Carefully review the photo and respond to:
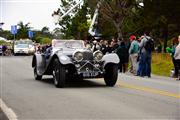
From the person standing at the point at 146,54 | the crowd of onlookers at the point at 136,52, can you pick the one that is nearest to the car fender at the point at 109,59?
the crowd of onlookers at the point at 136,52

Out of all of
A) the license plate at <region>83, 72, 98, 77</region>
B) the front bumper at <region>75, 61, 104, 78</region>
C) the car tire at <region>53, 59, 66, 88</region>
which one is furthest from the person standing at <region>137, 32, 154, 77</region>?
the car tire at <region>53, 59, 66, 88</region>

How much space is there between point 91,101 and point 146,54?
960cm

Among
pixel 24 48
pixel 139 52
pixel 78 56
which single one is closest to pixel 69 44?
pixel 78 56

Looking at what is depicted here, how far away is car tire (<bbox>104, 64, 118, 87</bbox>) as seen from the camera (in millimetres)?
16938

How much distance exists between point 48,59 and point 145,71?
569 centimetres

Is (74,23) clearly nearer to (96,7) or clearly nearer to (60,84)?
(96,7)

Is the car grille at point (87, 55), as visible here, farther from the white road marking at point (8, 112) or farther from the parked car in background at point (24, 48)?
the parked car in background at point (24, 48)

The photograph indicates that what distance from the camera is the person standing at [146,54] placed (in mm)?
21781

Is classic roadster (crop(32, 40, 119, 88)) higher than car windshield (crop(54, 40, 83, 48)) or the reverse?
the reverse

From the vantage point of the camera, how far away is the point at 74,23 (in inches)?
2598

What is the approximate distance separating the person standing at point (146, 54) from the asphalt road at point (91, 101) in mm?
4041

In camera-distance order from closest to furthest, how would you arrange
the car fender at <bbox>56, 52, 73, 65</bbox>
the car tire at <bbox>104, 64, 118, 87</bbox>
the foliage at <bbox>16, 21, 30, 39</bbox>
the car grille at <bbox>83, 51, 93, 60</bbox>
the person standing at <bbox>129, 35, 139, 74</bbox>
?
the car fender at <bbox>56, 52, 73, 65</bbox> → the car grille at <bbox>83, 51, 93, 60</bbox> → the car tire at <bbox>104, 64, 118, 87</bbox> → the person standing at <bbox>129, 35, 139, 74</bbox> → the foliage at <bbox>16, 21, 30, 39</bbox>

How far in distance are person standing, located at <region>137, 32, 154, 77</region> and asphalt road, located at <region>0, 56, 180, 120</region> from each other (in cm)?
404

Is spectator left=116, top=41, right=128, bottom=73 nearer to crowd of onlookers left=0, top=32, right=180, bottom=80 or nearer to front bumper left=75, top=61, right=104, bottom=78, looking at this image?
crowd of onlookers left=0, top=32, right=180, bottom=80
